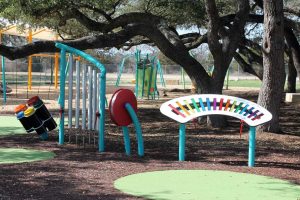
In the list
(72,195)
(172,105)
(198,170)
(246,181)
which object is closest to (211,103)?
(172,105)

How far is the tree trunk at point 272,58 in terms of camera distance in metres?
12.0

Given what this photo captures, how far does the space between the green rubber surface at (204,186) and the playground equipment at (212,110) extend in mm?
1034

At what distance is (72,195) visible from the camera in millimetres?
5949

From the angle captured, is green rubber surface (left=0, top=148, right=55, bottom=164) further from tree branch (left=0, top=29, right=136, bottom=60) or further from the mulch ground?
tree branch (left=0, top=29, right=136, bottom=60)

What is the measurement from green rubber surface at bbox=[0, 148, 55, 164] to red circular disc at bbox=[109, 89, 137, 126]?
123 centimetres

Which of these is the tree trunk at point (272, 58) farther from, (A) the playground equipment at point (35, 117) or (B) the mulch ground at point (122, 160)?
(A) the playground equipment at point (35, 117)

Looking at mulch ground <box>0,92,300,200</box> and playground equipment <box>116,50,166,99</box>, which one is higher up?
playground equipment <box>116,50,166,99</box>

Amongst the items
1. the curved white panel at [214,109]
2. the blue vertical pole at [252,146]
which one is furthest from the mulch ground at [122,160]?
the curved white panel at [214,109]

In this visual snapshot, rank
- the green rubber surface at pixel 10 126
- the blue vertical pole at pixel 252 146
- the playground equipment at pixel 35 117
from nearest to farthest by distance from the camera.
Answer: the blue vertical pole at pixel 252 146
the playground equipment at pixel 35 117
the green rubber surface at pixel 10 126

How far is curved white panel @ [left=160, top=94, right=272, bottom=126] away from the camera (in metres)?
8.59

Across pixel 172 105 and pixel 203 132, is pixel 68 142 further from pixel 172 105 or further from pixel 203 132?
pixel 203 132

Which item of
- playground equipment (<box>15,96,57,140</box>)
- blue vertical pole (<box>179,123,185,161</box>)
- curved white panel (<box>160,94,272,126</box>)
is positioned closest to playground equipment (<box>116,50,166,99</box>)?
playground equipment (<box>15,96,57,140</box>)

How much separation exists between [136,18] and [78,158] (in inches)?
241

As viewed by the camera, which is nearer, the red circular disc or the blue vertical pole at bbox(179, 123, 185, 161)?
the blue vertical pole at bbox(179, 123, 185, 161)
